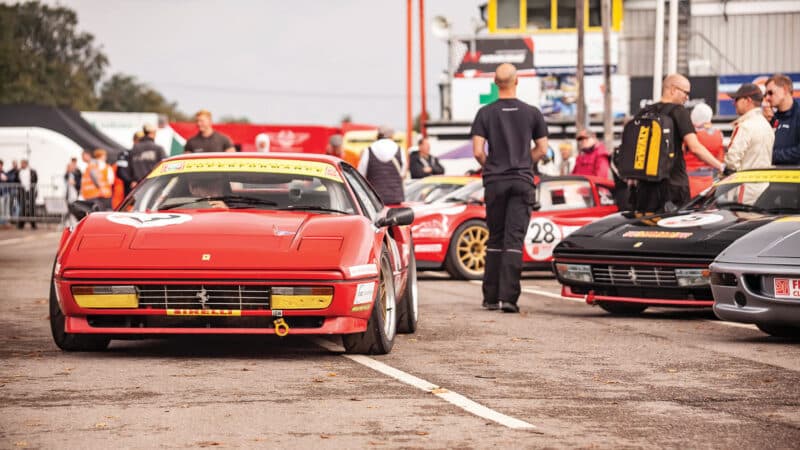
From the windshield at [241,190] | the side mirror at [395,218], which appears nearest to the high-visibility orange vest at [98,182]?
the windshield at [241,190]

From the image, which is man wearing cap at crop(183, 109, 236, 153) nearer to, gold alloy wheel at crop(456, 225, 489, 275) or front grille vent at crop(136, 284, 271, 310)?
gold alloy wheel at crop(456, 225, 489, 275)

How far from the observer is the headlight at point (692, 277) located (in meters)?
11.1

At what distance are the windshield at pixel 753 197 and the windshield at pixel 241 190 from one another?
3.68 m

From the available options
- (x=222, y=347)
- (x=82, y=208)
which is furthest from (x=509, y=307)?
(x=82, y=208)

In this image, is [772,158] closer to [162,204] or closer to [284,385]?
[162,204]

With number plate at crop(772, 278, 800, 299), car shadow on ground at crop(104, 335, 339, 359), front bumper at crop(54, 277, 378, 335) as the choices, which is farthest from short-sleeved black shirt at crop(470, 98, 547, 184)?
front bumper at crop(54, 277, 378, 335)

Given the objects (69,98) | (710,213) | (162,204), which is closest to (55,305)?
(162,204)

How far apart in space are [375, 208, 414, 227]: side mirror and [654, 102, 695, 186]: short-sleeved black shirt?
4024mm

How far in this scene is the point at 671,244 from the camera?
11.3 meters

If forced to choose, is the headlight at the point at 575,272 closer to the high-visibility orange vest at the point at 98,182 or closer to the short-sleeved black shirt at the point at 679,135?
the short-sleeved black shirt at the point at 679,135

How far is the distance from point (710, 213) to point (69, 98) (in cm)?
9709

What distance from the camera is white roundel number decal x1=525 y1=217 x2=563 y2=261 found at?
1722cm

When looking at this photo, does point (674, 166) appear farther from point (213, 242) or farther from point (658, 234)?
point (213, 242)

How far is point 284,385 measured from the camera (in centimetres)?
740
